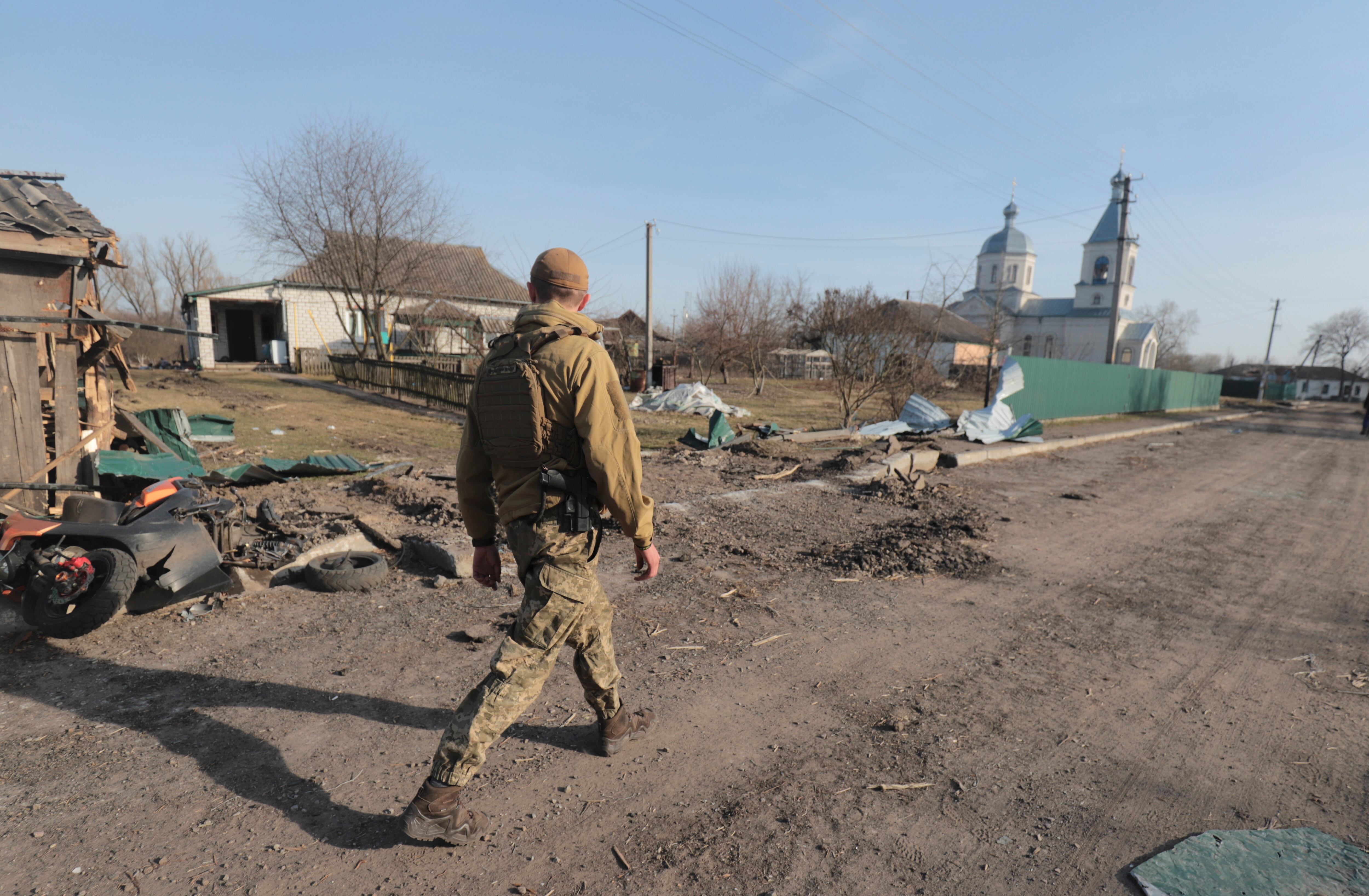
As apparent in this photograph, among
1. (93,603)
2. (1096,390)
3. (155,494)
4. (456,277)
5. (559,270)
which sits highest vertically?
(456,277)

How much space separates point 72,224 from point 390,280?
17.8m

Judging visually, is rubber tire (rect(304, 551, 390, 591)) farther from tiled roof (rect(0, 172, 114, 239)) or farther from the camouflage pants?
tiled roof (rect(0, 172, 114, 239))

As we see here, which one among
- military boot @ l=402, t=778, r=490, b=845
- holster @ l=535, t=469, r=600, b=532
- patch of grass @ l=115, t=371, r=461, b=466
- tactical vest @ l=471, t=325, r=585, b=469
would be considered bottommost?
patch of grass @ l=115, t=371, r=461, b=466

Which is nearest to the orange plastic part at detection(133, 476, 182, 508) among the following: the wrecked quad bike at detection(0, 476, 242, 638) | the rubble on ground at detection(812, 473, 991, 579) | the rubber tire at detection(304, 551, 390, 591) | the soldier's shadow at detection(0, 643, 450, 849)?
the wrecked quad bike at detection(0, 476, 242, 638)

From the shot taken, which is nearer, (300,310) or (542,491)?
(542,491)

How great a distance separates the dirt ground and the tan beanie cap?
6.17ft

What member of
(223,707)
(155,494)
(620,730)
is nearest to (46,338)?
(155,494)

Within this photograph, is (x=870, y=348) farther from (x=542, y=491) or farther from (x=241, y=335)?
(x=241, y=335)

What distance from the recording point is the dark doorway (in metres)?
30.4

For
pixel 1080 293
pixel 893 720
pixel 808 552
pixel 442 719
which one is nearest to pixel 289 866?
pixel 442 719

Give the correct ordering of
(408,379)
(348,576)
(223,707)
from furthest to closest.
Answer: (408,379) → (348,576) → (223,707)

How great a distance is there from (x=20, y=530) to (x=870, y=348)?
1347 cm

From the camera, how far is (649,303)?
23.5 meters

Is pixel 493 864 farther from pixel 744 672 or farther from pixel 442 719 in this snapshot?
pixel 744 672
